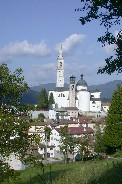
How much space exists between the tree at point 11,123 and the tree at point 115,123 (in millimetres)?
28035

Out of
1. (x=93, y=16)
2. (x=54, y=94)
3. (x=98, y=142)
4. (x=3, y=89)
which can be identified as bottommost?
(x=98, y=142)

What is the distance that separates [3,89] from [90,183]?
546 cm

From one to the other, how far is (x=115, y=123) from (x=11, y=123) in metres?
29.5

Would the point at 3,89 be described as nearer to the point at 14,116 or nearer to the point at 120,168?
the point at 14,116

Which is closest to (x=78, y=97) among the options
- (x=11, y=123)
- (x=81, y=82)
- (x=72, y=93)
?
(x=72, y=93)

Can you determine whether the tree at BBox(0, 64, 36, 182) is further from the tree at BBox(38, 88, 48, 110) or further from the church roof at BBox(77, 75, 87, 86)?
the church roof at BBox(77, 75, 87, 86)

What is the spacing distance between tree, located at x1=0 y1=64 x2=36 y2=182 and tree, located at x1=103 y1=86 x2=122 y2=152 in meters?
28.0

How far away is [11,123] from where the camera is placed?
1275cm

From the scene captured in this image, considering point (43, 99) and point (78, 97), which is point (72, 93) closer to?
point (78, 97)

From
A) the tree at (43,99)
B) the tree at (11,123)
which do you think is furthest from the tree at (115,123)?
the tree at (43,99)

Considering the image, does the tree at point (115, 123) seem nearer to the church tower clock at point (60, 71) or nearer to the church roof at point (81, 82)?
the church roof at point (81, 82)

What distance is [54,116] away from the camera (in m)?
113

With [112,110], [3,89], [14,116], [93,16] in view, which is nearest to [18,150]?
[14,116]

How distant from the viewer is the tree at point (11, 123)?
1248 cm
